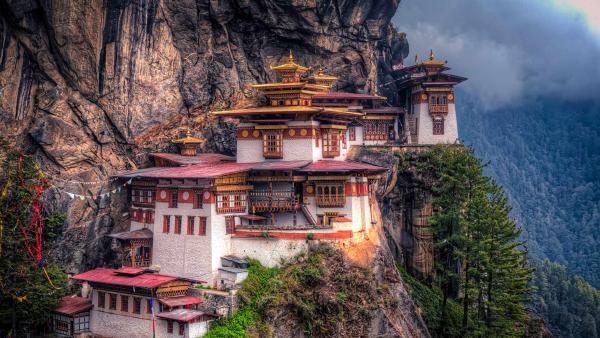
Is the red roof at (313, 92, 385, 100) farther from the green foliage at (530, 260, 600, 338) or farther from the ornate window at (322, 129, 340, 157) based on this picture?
the green foliage at (530, 260, 600, 338)

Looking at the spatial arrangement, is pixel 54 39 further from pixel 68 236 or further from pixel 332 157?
pixel 332 157

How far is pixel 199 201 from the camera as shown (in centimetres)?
4081

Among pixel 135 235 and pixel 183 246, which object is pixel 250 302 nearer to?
pixel 183 246

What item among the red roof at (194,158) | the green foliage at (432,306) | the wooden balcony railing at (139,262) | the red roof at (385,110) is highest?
the red roof at (385,110)

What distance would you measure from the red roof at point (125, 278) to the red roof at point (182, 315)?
1571mm

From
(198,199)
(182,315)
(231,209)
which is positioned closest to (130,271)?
(182,315)

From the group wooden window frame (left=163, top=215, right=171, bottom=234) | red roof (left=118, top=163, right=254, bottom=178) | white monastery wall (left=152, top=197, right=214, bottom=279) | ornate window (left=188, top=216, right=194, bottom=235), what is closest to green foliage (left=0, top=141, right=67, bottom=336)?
white monastery wall (left=152, top=197, right=214, bottom=279)

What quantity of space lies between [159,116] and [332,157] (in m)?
12.5

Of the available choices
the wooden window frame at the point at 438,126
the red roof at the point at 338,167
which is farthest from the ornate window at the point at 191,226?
the wooden window frame at the point at 438,126

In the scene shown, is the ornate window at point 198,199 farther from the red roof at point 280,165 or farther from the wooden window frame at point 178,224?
the red roof at point 280,165

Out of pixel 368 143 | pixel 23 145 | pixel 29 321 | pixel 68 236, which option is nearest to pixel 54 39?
pixel 23 145

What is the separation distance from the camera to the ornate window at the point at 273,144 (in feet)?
153

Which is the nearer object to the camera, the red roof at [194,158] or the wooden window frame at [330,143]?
the red roof at [194,158]

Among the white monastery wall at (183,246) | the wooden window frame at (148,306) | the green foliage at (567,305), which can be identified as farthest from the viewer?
the green foliage at (567,305)
